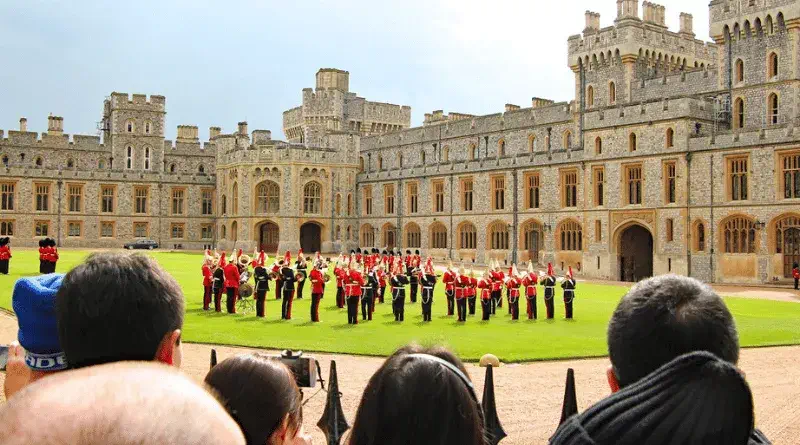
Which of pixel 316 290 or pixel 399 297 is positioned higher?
pixel 316 290

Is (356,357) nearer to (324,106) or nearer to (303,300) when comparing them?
(303,300)

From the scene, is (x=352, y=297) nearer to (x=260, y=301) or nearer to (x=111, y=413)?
(x=260, y=301)

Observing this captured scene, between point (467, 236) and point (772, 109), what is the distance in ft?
61.7

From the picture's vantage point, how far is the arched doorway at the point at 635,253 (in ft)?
121

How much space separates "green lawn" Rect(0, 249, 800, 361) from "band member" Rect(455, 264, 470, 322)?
0.29m

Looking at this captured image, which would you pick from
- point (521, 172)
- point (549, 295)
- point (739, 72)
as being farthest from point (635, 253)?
point (549, 295)

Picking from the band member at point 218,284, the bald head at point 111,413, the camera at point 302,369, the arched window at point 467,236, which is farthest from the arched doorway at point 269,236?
the bald head at point 111,413

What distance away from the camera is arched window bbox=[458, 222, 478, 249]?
46.6 metres

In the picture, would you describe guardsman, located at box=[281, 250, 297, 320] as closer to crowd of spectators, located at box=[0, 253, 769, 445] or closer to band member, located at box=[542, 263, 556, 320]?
band member, located at box=[542, 263, 556, 320]

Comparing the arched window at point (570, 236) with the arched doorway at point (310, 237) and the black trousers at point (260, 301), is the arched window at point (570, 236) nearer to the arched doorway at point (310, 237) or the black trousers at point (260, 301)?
the arched doorway at point (310, 237)

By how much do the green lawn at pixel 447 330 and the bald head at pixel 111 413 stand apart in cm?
1057

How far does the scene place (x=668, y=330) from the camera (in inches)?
98.3

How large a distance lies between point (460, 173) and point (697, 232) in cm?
1663

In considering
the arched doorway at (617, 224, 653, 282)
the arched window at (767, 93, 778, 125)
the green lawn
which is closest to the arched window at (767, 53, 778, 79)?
the arched window at (767, 93, 778, 125)
